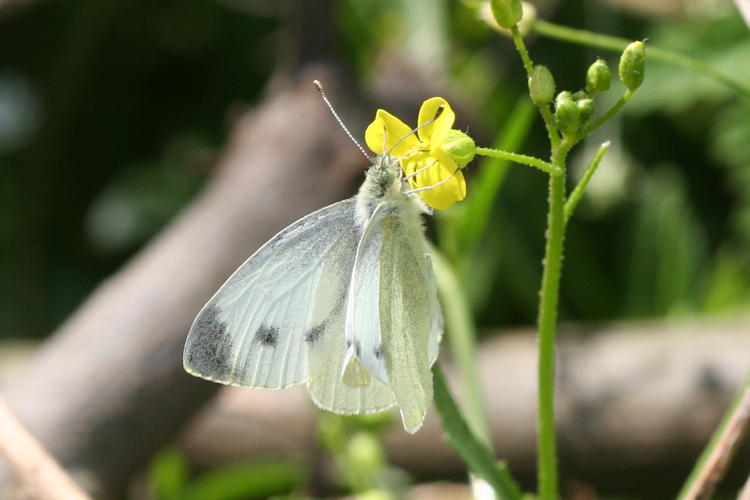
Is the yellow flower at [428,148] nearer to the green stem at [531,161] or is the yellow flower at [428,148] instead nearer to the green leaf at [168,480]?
the green stem at [531,161]

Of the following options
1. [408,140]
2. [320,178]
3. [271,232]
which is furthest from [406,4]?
[408,140]

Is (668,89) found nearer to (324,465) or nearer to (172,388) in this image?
(324,465)

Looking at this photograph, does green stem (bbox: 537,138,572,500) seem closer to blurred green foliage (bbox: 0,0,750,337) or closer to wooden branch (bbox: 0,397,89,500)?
wooden branch (bbox: 0,397,89,500)

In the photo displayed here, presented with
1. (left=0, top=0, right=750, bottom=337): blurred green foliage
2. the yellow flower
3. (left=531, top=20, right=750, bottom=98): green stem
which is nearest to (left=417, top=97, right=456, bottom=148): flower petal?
the yellow flower

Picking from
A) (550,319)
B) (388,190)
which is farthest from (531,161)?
(388,190)

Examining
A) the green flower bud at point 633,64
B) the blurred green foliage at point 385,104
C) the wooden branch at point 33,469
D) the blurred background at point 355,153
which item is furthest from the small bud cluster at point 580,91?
the blurred green foliage at point 385,104
